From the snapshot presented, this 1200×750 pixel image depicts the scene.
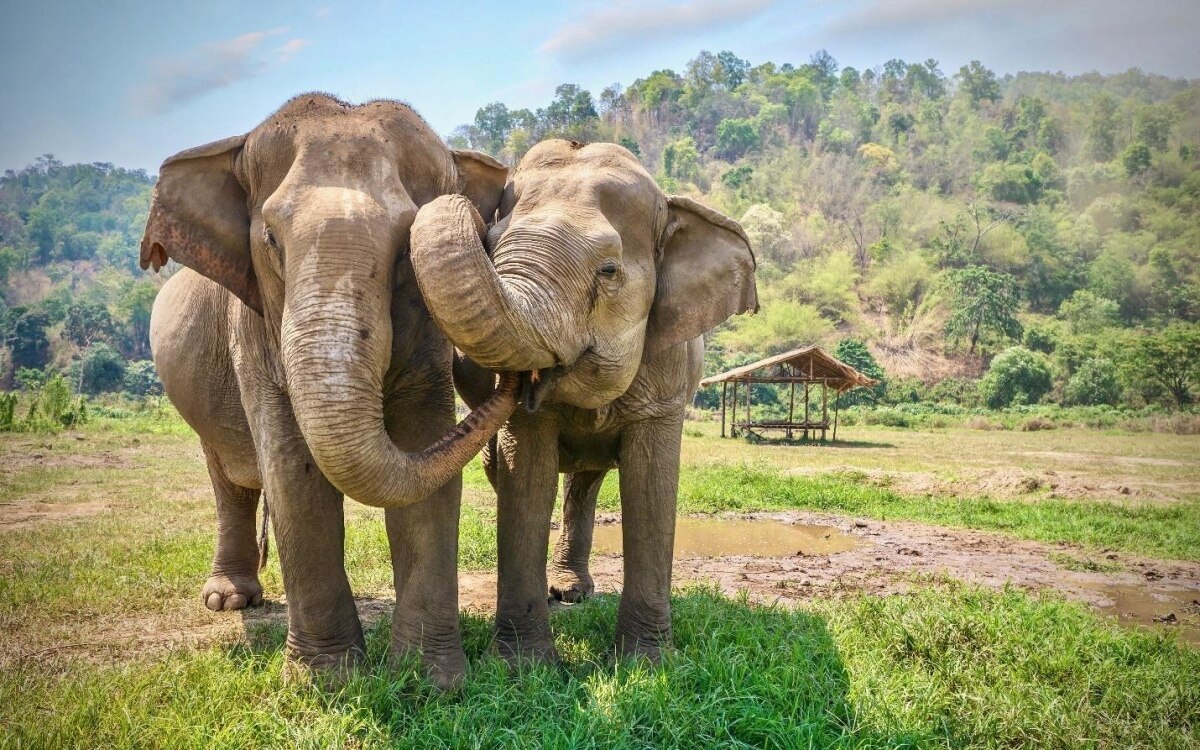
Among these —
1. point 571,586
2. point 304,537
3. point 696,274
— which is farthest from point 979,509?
point 304,537

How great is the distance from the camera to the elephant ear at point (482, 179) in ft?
16.9

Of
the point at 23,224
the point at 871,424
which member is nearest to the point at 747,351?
the point at 871,424

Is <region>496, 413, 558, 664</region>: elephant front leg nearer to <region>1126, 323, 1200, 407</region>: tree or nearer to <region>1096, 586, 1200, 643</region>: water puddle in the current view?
<region>1096, 586, 1200, 643</region>: water puddle

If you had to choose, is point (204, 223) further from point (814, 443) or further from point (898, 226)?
point (898, 226)

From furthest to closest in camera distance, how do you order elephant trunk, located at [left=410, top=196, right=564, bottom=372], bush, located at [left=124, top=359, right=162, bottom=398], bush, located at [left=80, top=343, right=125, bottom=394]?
bush, located at [left=124, top=359, right=162, bottom=398] < bush, located at [left=80, top=343, right=125, bottom=394] < elephant trunk, located at [left=410, top=196, right=564, bottom=372]

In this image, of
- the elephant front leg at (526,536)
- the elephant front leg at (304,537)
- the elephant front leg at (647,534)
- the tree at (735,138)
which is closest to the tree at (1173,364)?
the elephant front leg at (647,534)

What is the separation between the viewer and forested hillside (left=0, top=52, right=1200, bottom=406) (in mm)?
53500

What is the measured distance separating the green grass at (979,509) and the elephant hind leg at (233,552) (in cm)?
587

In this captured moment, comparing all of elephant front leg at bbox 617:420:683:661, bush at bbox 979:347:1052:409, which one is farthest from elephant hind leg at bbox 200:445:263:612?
bush at bbox 979:347:1052:409

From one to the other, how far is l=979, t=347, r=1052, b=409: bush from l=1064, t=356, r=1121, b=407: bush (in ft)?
5.08

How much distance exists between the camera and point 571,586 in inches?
292

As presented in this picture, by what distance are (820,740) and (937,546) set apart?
7.11 metres

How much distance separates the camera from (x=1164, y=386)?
135 ft

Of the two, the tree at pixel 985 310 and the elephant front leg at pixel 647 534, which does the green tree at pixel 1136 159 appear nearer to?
the tree at pixel 985 310
